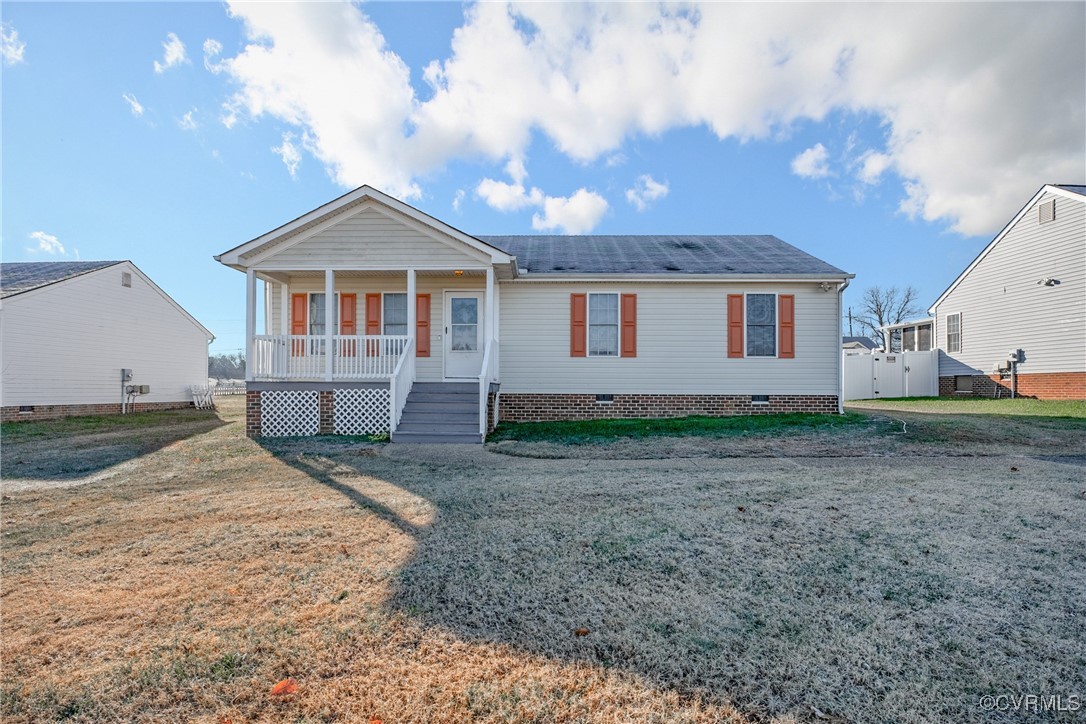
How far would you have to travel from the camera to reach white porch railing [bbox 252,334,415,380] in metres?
9.92

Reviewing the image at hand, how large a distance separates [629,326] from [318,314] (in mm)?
7079

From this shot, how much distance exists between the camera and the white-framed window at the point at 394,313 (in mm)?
11594

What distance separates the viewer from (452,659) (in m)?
2.30

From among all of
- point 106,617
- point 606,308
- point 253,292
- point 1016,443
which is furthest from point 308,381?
point 1016,443

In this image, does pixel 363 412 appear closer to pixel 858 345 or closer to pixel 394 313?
pixel 394 313

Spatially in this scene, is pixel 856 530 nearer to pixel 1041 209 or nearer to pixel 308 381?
pixel 308 381

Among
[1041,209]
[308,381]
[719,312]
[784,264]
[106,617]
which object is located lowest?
[106,617]

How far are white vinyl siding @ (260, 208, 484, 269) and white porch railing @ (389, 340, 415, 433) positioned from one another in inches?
67.5

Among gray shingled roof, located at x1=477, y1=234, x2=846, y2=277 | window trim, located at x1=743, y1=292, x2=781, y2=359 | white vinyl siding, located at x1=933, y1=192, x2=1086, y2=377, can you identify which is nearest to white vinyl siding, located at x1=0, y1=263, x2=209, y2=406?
gray shingled roof, located at x1=477, y1=234, x2=846, y2=277

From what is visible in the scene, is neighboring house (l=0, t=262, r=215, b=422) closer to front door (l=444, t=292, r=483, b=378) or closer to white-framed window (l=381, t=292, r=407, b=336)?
white-framed window (l=381, t=292, r=407, b=336)

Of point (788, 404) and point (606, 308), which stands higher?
point (606, 308)

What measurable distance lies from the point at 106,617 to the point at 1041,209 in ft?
76.4

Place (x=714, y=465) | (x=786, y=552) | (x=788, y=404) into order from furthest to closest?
(x=788, y=404) → (x=714, y=465) → (x=786, y=552)

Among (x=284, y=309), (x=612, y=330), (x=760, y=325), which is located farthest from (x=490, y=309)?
(x=760, y=325)
